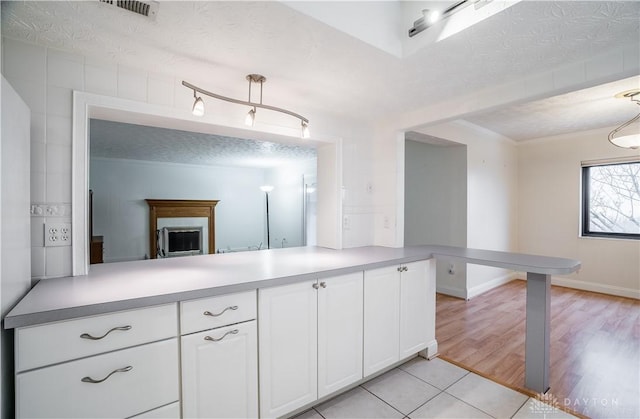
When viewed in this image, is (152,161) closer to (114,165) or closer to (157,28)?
(114,165)

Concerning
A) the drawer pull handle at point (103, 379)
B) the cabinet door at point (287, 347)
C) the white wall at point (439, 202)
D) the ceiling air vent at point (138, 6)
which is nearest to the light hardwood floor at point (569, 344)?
the white wall at point (439, 202)

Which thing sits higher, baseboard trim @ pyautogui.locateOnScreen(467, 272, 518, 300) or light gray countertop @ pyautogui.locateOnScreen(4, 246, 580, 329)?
light gray countertop @ pyautogui.locateOnScreen(4, 246, 580, 329)

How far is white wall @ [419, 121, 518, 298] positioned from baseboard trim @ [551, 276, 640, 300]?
70cm

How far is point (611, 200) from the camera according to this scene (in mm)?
4137

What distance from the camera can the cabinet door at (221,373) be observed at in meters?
1.31

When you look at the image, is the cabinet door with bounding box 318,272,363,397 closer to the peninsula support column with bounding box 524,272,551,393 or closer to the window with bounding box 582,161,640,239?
the peninsula support column with bounding box 524,272,551,393

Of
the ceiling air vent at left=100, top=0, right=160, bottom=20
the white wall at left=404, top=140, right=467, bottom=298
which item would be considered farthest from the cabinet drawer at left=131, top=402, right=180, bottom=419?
the white wall at left=404, top=140, right=467, bottom=298

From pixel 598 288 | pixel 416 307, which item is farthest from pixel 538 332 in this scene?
pixel 598 288

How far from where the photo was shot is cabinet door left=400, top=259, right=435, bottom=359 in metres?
2.18

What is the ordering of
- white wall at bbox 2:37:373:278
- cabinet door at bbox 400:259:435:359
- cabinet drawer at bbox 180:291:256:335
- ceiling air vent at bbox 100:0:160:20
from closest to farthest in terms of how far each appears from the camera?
1. ceiling air vent at bbox 100:0:160:20
2. cabinet drawer at bbox 180:291:256:335
3. white wall at bbox 2:37:373:278
4. cabinet door at bbox 400:259:435:359

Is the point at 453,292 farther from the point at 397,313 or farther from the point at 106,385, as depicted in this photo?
the point at 106,385

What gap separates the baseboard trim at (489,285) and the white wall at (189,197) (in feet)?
11.7

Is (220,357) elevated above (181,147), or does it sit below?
below

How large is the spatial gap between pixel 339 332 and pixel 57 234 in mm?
1637
